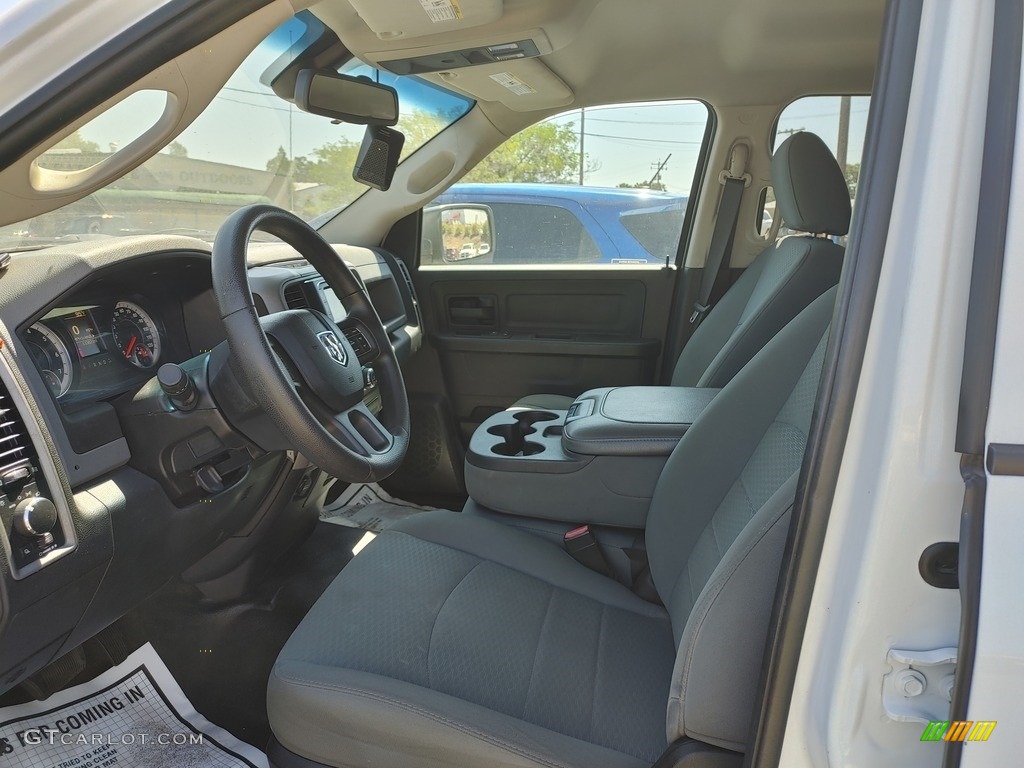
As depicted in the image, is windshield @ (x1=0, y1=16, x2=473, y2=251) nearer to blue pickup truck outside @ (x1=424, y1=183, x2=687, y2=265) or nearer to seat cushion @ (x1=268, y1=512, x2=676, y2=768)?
blue pickup truck outside @ (x1=424, y1=183, x2=687, y2=265)

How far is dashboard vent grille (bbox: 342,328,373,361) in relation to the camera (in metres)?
1.39

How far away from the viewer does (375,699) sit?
3.09 ft

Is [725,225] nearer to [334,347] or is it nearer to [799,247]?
[799,247]

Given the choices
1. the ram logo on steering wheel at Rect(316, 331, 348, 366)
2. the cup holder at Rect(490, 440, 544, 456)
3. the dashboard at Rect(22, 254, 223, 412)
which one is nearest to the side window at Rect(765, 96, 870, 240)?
the cup holder at Rect(490, 440, 544, 456)

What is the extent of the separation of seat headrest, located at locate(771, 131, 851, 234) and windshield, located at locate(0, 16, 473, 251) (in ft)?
3.53

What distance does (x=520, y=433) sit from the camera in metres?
1.86

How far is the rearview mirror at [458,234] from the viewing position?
8.79ft

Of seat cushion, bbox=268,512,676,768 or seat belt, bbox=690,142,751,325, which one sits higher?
seat belt, bbox=690,142,751,325

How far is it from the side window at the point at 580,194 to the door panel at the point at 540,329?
0.25 ft

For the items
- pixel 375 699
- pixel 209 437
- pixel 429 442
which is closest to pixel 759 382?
pixel 375 699

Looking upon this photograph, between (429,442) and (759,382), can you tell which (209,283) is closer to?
(759,382)

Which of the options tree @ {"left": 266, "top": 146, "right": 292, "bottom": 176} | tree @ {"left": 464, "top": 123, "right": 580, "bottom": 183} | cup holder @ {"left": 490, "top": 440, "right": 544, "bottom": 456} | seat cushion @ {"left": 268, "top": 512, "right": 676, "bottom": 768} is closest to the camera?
seat cushion @ {"left": 268, "top": 512, "right": 676, "bottom": 768}

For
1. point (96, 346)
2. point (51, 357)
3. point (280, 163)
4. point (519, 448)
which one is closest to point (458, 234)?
point (280, 163)

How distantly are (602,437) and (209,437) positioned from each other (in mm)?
801
